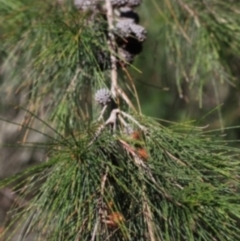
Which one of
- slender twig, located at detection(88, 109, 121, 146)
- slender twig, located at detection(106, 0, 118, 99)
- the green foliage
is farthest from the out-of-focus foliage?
the green foliage

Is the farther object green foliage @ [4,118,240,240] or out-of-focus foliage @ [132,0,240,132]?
out-of-focus foliage @ [132,0,240,132]

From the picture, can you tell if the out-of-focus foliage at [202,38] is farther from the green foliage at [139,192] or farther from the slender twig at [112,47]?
the green foliage at [139,192]

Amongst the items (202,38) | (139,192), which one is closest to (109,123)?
(139,192)

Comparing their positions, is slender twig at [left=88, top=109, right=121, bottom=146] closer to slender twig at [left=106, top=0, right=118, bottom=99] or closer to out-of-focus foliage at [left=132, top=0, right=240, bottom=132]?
slender twig at [left=106, top=0, right=118, bottom=99]

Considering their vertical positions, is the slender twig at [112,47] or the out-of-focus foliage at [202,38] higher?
the out-of-focus foliage at [202,38]

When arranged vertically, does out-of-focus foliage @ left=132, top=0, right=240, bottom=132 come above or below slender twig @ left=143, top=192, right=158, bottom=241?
above

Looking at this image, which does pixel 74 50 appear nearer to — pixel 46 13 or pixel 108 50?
pixel 108 50

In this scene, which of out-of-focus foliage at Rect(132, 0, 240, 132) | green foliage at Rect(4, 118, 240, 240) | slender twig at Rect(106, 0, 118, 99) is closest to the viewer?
green foliage at Rect(4, 118, 240, 240)

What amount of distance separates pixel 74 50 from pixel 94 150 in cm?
32

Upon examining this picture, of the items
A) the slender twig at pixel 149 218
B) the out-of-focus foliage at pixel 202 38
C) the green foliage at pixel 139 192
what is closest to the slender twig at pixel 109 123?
the green foliage at pixel 139 192

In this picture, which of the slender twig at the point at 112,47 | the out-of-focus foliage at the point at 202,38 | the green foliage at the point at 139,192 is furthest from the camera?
the out-of-focus foliage at the point at 202,38

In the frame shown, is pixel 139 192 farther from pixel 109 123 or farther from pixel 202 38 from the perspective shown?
pixel 202 38

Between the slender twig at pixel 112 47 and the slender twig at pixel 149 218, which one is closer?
the slender twig at pixel 149 218

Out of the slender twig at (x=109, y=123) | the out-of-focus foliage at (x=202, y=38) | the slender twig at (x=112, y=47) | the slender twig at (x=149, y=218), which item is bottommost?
the slender twig at (x=149, y=218)
